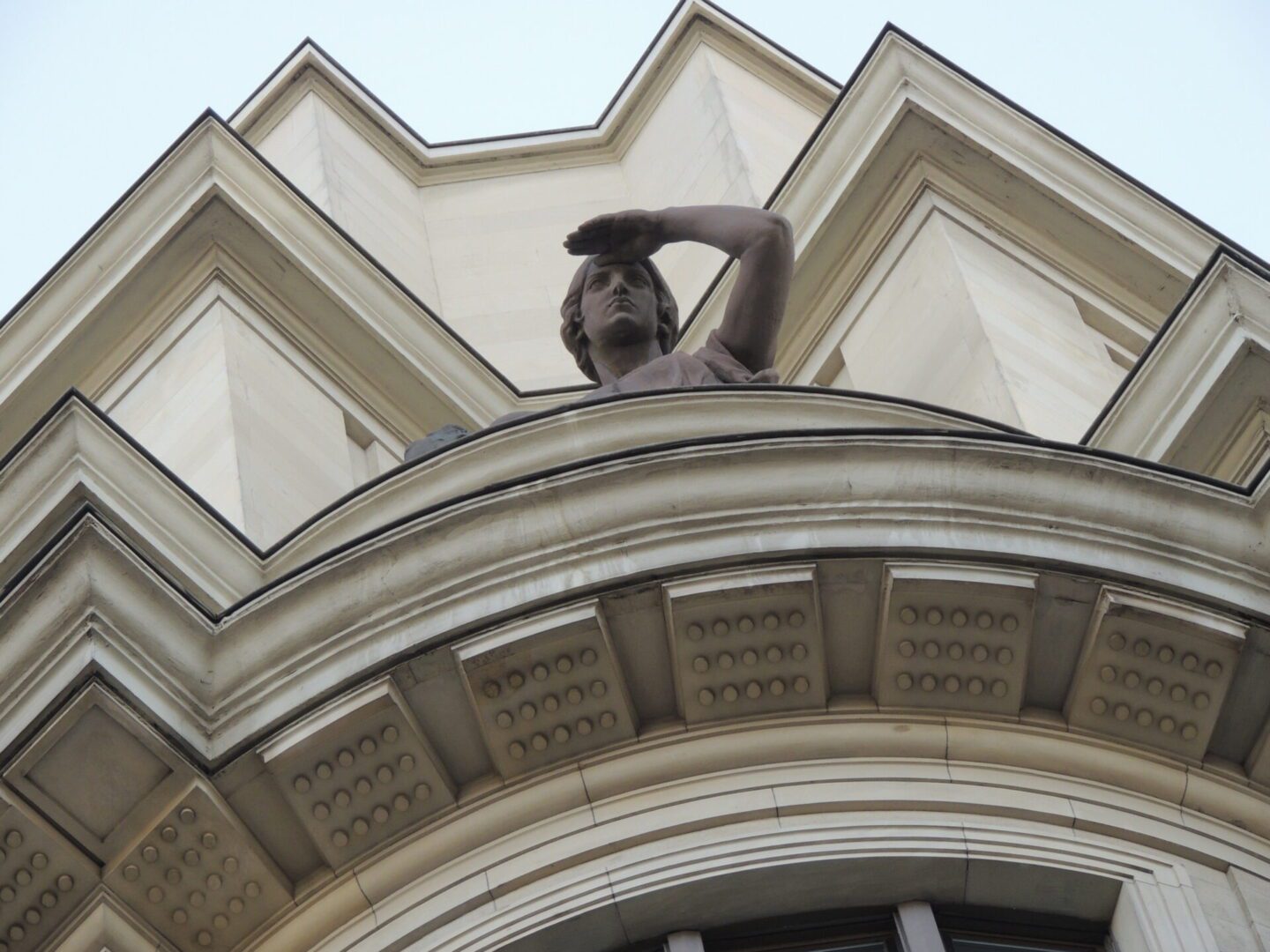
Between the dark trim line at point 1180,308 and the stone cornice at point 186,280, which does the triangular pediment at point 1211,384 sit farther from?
the stone cornice at point 186,280

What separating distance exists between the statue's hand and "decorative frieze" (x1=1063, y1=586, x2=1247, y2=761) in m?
3.43

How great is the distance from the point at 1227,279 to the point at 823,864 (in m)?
4.67

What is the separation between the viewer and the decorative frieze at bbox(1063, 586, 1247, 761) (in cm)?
1087

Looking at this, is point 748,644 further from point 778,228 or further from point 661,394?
point 778,228

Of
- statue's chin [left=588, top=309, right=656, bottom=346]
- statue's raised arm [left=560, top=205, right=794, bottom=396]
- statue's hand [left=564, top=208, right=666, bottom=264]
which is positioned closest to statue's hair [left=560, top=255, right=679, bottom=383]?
statue's raised arm [left=560, top=205, right=794, bottom=396]

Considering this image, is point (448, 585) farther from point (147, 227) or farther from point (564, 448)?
point (147, 227)

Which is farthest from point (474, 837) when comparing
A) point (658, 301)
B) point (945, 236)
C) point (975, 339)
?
point (945, 236)

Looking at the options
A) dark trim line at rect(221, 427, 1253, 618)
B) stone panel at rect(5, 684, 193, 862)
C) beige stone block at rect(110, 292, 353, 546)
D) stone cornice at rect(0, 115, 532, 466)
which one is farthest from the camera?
stone cornice at rect(0, 115, 532, 466)

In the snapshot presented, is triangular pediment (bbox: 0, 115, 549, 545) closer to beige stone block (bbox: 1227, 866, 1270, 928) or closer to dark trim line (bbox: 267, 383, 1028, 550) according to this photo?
dark trim line (bbox: 267, 383, 1028, 550)

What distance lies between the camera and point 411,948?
10.5m

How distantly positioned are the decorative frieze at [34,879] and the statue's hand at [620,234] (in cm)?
409

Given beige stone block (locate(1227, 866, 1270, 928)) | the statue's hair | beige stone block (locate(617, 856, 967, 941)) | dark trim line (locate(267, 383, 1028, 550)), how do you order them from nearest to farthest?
beige stone block (locate(1227, 866, 1270, 928))
beige stone block (locate(617, 856, 967, 941))
dark trim line (locate(267, 383, 1028, 550))
the statue's hair

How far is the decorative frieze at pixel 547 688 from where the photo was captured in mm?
10805

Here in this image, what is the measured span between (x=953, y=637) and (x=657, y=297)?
346cm
